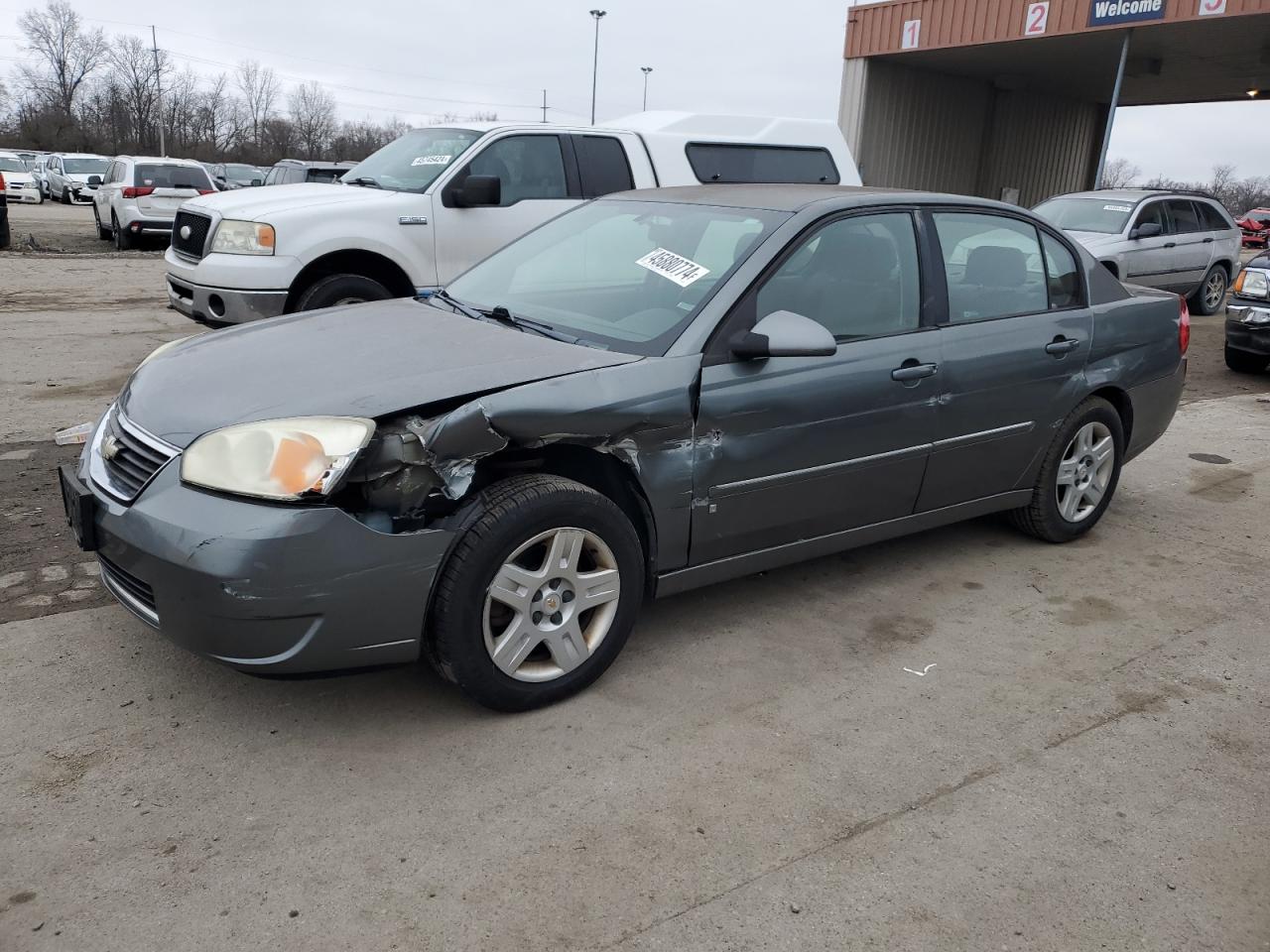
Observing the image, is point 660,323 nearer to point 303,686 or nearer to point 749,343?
point 749,343

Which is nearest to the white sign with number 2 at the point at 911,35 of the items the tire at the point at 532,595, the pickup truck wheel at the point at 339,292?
the pickup truck wheel at the point at 339,292

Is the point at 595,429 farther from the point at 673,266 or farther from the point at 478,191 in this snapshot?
the point at 478,191

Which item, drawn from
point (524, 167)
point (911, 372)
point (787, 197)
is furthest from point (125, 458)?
point (524, 167)

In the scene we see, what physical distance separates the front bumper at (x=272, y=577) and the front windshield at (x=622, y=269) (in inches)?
44.2

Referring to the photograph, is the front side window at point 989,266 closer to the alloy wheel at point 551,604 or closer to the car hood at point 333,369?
the car hood at point 333,369

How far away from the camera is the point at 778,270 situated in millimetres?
3596

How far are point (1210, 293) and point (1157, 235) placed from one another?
244 centimetres

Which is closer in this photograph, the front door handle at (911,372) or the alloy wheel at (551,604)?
the alloy wheel at (551,604)

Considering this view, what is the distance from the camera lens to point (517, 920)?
228cm

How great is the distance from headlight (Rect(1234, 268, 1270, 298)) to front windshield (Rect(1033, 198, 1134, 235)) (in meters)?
3.58

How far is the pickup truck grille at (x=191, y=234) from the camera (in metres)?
7.21

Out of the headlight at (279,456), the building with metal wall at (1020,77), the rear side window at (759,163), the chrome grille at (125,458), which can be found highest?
the building with metal wall at (1020,77)

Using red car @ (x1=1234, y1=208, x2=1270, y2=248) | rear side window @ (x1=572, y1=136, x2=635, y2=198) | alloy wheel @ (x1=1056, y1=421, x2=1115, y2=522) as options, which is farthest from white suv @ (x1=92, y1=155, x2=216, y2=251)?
red car @ (x1=1234, y1=208, x2=1270, y2=248)

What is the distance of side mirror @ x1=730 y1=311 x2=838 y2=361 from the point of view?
3.35 m
